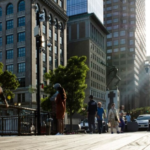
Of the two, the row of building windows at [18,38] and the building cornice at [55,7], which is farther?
the building cornice at [55,7]

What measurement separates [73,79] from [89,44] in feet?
147

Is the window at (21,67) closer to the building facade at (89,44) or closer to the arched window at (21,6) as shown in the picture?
the arched window at (21,6)


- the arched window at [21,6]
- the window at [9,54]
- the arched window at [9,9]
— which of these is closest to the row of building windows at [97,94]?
the window at [9,54]

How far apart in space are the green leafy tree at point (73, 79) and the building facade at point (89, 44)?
130ft

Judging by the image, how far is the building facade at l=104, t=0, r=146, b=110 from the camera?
114 meters

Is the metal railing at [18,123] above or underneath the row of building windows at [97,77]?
underneath

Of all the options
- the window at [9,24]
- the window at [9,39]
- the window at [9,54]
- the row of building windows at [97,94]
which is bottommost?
the row of building windows at [97,94]

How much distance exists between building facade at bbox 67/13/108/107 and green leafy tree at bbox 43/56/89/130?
39753 mm

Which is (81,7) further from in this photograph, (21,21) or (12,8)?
(21,21)

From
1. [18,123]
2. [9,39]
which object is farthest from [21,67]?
[18,123]

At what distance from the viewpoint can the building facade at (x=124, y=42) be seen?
114000mm

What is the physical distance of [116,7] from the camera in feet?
390

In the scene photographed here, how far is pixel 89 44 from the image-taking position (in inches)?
3177

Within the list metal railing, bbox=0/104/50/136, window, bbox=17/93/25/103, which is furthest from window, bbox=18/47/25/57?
metal railing, bbox=0/104/50/136
